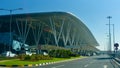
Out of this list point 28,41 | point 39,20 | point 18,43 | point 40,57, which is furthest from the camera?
point 28,41

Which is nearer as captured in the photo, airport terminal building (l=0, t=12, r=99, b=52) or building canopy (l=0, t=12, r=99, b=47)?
building canopy (l=0, t=12, r=99, b=47)

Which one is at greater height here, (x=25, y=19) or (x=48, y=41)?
(x=25, y=19)

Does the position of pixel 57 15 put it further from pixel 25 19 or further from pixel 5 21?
pixel 5 21

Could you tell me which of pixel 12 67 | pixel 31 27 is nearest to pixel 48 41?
pixel 31 27

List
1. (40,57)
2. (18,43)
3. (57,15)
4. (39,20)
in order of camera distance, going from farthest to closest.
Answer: (18,43) → (39,20) → (57,15) → (40,57)

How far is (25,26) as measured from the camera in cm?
9625

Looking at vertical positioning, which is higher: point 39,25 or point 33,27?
point 39,25

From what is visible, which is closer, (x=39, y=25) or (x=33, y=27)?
(x=39, y=25)

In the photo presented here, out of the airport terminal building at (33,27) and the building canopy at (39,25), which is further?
the airport terminal building at (33,27)

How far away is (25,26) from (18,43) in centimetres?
821

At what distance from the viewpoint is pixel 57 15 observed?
87312 millimetres

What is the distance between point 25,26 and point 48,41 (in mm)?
21504

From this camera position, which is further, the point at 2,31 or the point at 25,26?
the point at 2,31

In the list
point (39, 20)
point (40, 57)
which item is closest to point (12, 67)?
point (40, 57)
